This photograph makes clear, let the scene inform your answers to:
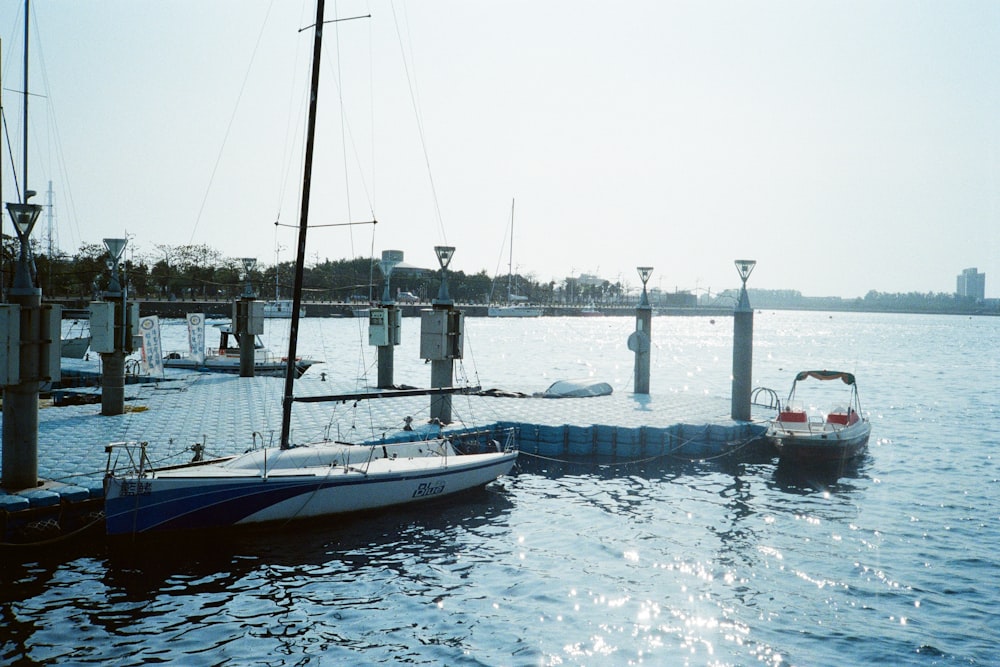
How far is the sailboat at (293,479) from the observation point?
15.6 m

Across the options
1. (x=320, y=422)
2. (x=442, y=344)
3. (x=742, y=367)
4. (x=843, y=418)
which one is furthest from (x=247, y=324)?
(x=843, y=418)

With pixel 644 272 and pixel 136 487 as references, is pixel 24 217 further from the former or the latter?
pixel 644 272

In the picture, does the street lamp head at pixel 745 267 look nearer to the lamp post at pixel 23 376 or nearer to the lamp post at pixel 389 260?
the lamp post at pixel 389 260

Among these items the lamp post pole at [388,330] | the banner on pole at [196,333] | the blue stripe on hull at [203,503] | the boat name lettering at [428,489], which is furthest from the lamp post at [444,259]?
the banner on pole at [196,333]

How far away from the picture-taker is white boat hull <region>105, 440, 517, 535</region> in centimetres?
1560

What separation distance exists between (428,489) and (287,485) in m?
3.79

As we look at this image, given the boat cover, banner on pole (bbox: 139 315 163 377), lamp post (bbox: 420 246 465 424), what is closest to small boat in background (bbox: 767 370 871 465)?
the boat cover

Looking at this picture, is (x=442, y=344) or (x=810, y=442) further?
(x=810, y=442)

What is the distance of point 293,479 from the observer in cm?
1714

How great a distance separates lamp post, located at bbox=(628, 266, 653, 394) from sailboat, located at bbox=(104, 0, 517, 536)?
14.2 meters

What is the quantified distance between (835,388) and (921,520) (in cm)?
4896

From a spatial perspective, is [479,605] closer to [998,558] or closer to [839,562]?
[839,562]

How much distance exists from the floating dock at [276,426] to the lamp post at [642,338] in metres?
0.86

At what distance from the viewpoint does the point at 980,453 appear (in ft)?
108
